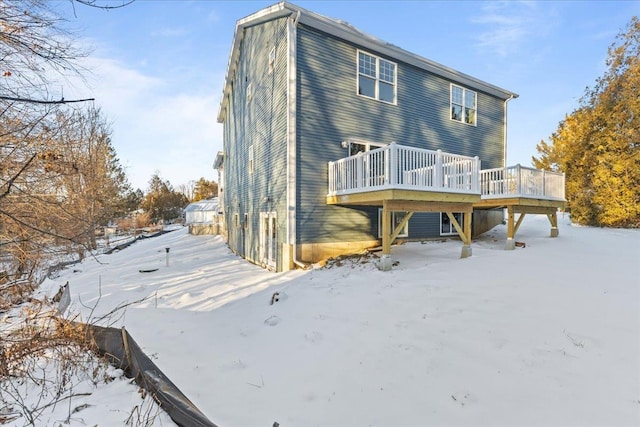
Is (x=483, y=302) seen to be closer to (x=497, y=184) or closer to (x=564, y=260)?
(x=564, y=260)

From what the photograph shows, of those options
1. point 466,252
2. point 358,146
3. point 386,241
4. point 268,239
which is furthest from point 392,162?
point 268,239

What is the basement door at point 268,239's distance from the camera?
10.2 m

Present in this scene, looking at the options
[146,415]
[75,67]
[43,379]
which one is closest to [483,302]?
[146,415]

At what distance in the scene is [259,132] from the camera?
1212 cm

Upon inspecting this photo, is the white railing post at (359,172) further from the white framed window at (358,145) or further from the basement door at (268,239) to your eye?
the basement door at (268,239)

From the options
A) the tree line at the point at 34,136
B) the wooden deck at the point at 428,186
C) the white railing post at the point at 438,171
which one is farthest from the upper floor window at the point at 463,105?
the tree line at the point at 34,136

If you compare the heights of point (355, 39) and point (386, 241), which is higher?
point (355, 39)

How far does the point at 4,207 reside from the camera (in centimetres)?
469

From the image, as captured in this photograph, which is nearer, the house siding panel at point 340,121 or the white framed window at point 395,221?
the house siding panel at point 340,121

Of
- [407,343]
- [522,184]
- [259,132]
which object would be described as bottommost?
[407,343]

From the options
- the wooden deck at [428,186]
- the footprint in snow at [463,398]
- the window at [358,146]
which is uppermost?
the window at [358,146]

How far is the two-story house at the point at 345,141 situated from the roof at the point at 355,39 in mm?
41

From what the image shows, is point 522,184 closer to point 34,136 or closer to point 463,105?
point 463,105

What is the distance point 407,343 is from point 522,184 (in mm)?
8119
